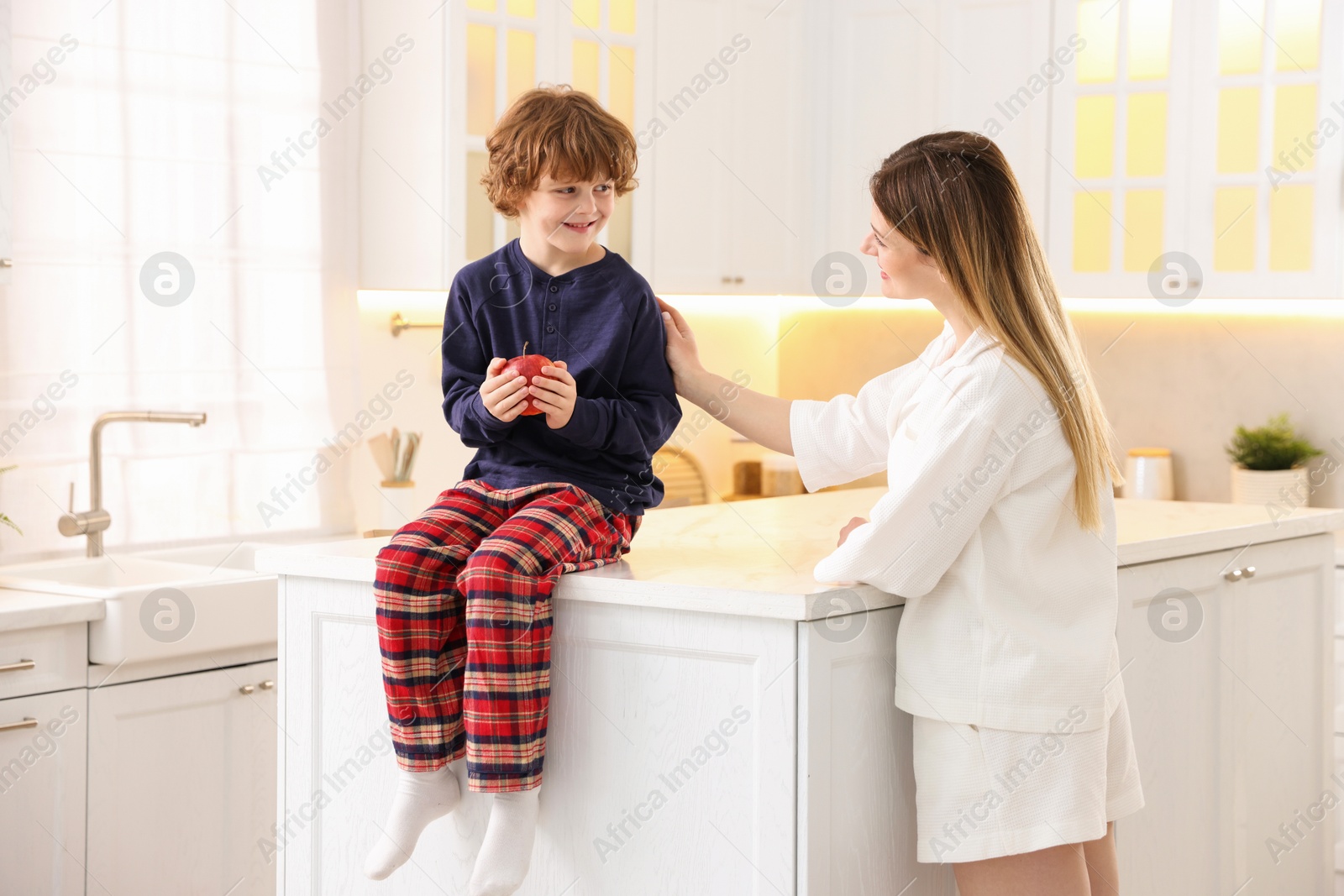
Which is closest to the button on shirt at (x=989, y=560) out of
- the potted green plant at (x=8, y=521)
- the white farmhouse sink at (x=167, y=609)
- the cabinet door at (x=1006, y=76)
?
the white farmhouse sink at (x=167, y=609)

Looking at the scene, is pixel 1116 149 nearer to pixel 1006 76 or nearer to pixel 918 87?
pixel 1006 76

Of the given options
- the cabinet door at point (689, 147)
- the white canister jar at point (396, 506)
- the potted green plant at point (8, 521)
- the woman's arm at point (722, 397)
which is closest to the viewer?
the woman's arm at point (722, 397)

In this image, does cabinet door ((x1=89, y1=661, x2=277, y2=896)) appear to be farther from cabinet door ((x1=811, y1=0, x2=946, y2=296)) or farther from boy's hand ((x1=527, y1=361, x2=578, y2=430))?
cabinet door ((x1=811, y1=0, x2=946, y2=296))

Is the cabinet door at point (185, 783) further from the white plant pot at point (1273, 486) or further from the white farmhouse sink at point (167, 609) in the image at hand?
the white plant pot at point (1273, 486)

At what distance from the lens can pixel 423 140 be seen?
2998 mm

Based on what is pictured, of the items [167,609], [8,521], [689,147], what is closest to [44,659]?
[167,609]

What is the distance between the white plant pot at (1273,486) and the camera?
3369 mm

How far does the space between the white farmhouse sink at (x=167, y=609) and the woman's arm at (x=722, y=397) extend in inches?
39.0

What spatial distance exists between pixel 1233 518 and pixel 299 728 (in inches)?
53.5

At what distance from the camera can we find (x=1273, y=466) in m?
3.42

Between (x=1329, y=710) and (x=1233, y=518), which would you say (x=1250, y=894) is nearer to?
(x=1329, y=710)

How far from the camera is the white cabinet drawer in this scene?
2.13 meters

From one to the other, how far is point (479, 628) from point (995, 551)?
53cm

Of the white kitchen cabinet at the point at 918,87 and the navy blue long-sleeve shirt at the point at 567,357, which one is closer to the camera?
the navy blue long-sleeve shirt at the point at 567,357
